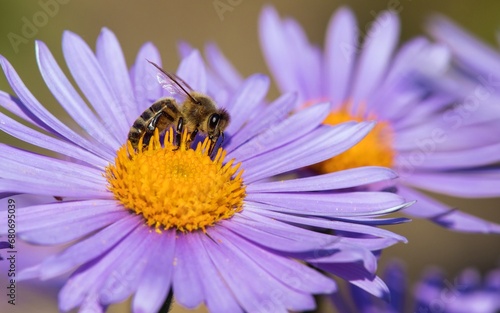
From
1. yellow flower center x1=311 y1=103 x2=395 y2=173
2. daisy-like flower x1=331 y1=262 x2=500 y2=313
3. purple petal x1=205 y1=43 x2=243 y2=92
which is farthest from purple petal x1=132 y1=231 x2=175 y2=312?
purple petal x1=205 y1=43 x2=243 y2=92

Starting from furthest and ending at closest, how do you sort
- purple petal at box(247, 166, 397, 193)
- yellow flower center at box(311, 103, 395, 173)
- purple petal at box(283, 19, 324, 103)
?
purple petal at box(283, 19, 324, 103)
yellow flower center at box(311, 103, 395, 173)
purple petal at box(247, 166, 397, 193)

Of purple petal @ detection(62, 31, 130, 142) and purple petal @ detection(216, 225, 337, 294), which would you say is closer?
purple petal @ detection(216, 225, 337, 294)

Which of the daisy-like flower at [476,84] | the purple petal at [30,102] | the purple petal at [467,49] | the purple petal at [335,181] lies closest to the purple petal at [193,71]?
the purple petal at [335,181]

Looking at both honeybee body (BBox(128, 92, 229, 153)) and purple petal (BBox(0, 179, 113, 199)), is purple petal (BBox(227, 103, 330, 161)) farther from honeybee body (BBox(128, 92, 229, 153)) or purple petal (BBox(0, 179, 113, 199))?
purple petal (BBox(0, 179, 113, 199))

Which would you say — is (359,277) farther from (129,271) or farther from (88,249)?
(88,249)

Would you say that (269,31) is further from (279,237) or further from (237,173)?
(279,237)

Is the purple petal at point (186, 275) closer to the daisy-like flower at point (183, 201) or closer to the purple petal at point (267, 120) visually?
the daisy-like flower at point (183, 201)

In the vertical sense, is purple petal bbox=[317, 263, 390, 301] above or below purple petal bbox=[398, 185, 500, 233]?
below

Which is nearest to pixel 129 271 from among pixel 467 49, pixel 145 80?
pixel 145 80

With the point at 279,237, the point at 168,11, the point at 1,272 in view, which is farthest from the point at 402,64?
the point at 168,11
